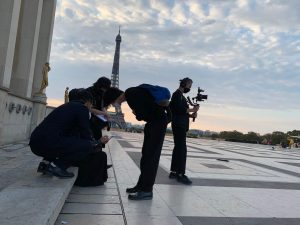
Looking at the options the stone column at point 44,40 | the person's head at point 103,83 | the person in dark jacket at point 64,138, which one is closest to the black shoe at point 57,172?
the person in dark jacket at point 64,138

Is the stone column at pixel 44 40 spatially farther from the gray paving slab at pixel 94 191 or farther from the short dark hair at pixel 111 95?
the gray paving slab at pixel 94 191

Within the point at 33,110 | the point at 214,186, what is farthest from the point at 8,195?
the point at 33,110

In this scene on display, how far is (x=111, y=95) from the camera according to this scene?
5.89 meters

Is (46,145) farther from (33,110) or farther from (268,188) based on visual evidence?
(33,110)

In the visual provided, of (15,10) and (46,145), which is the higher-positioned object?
(15,10)

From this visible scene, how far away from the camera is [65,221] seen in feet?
12.7

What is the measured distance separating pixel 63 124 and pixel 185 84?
2886 mm

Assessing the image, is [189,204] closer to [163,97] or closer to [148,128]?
[148,128]

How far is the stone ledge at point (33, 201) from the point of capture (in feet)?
9.95

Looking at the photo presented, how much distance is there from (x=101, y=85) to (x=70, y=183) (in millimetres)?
1926

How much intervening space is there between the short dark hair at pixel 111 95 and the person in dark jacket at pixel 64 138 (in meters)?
0.71

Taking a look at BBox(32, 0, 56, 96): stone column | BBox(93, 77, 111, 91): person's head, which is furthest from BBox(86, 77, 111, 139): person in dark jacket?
BBox(32, 0, 56, 96): stone column

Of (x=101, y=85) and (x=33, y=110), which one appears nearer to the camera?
(x=101, y=85)

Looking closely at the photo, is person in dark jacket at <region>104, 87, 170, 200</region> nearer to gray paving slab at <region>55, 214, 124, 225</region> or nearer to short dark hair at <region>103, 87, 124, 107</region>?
short dark hair at <region>103, 87, 124, 107</region>
